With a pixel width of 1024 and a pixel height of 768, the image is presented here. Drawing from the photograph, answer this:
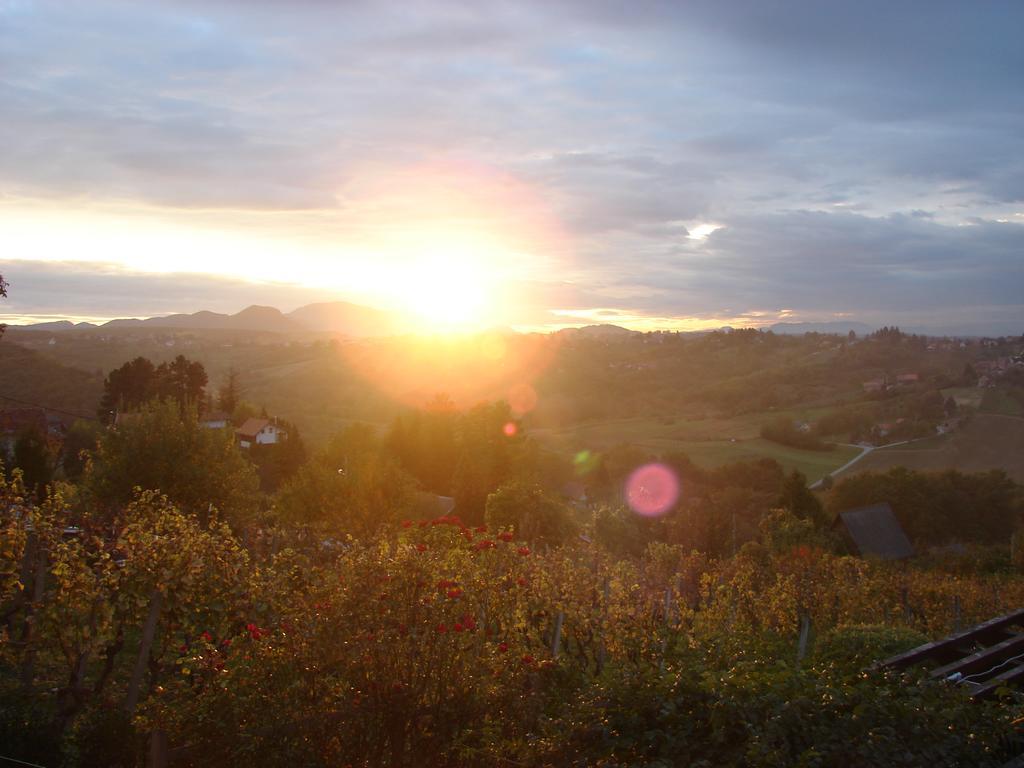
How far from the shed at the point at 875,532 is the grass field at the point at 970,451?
953 centimetres

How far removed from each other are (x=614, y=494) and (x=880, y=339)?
148ft

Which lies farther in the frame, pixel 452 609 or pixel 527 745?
pixel 452 609

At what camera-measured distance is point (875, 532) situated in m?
26.8

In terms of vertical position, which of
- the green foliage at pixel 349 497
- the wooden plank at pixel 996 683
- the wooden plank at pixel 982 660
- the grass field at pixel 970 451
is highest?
the wooden plank at pixel 996 683

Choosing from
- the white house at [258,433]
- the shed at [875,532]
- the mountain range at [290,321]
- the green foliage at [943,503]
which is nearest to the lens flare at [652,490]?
the green foliage at [943,503]

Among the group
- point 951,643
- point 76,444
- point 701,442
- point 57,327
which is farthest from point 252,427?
point 57,327

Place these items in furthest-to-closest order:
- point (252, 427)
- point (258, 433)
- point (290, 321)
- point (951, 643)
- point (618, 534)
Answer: point (290, 321), point (252, 427), point (258, 433), point (618, 534), point (951, 643)

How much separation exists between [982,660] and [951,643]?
17.6 inches

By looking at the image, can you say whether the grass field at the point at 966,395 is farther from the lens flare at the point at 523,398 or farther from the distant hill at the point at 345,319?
the distant hill at the point at 345,319

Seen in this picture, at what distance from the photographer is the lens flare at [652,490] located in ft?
105

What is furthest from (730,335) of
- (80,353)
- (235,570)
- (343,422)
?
(235,570)

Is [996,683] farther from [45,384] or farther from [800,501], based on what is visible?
[45,384]

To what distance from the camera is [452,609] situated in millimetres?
4578

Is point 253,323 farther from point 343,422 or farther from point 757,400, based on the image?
point 757,400
